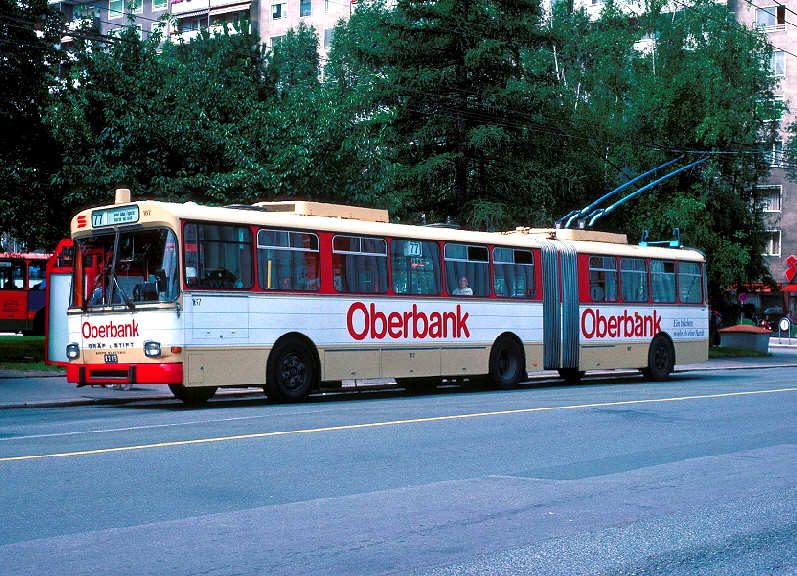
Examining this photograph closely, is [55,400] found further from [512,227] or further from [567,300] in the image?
[512,227]

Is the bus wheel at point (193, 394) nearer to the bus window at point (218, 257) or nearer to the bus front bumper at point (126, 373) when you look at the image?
the bus front bumper at point (126, 373)

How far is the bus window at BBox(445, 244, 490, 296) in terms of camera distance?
21.9 meters

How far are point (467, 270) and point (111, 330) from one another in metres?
7.29

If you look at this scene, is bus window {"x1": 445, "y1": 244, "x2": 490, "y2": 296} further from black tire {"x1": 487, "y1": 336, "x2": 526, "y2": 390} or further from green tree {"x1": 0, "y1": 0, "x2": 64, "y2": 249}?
green tree {"x1": 0, "y1": 0, "x2": 64, "y2": 249}

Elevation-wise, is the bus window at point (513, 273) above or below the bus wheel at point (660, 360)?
above

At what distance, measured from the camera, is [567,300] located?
80.9ft

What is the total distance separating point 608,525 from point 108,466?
15.2ft

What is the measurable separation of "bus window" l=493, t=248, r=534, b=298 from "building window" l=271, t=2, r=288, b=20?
62.3 m

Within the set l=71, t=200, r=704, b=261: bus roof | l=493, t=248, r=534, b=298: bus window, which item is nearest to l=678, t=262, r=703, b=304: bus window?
l=71, t=200, r=704, b=261: bus roof

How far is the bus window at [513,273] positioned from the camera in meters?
23.0

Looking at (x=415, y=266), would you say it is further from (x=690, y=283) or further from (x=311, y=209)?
(x=690, y=283)

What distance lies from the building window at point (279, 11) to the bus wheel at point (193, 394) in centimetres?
6638

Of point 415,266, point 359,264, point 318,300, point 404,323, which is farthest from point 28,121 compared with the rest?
point 318,300

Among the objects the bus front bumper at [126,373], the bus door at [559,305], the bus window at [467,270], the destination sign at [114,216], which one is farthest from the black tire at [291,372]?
the bus door at [559,305]
